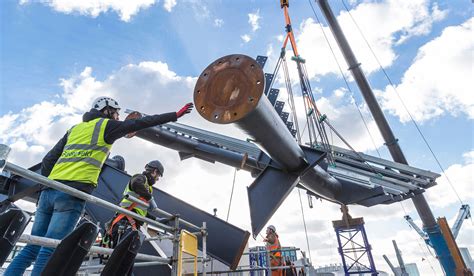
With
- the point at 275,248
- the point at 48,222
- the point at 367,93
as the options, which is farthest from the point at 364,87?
the point at 48,222

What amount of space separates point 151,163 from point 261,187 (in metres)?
1.83

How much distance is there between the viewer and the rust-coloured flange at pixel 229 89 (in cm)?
315

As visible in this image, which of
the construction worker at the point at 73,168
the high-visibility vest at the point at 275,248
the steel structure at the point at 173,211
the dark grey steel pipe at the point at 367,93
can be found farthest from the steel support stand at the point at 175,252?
the dark grey steel pipe at the point at 367,93

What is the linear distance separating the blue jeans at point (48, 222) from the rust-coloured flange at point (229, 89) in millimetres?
1506

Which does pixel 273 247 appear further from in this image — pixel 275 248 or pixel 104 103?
pixel 104 103

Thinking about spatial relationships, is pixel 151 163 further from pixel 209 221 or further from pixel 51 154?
pixel 209 221

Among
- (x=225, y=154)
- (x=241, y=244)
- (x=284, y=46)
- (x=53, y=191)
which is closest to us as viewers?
(x=53, y=191)

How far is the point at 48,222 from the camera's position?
2838 millimetres

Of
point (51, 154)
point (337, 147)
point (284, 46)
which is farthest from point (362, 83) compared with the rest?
point (51, 154)

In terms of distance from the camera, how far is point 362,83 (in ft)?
36.9

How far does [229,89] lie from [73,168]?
169cm

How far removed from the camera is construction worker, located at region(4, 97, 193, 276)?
2.54 metres

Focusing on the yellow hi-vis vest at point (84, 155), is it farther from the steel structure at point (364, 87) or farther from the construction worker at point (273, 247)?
the steel structure at point (364, 87)

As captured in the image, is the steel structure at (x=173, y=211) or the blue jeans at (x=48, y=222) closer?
the blue jeans at (x=48, y=222)
